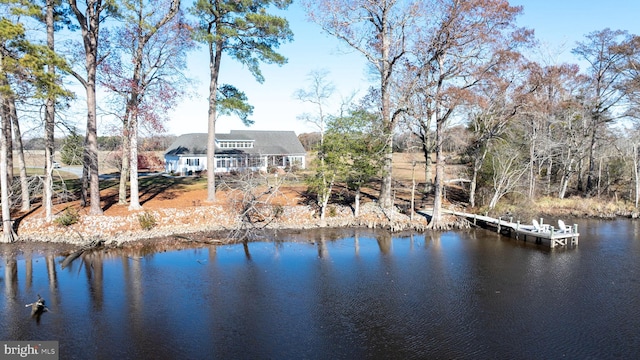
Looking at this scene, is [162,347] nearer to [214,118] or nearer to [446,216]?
[214,118]

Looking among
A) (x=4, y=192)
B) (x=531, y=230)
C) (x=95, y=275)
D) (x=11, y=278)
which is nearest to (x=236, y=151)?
(x=4, y=192)

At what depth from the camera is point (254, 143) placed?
44.4m

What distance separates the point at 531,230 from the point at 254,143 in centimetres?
3087

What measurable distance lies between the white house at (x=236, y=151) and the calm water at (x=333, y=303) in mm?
23655

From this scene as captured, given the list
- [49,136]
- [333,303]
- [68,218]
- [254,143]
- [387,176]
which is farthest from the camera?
[254,143]

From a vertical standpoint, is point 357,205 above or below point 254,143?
below

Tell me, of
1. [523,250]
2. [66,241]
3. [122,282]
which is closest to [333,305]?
[122,282]

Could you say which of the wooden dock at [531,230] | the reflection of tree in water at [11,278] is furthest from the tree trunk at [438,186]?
the reflection of tree in water at [11,278]

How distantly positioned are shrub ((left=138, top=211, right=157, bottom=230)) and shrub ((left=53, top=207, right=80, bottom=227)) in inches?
110

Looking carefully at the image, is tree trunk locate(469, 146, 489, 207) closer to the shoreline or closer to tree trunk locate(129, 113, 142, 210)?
the shoreline

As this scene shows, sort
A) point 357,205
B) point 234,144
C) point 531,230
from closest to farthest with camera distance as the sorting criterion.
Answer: point 531,230 < point 357,205 < point 234,144

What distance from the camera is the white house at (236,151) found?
40812mm

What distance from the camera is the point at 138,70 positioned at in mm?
20531

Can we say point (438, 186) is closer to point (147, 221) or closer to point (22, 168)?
point (147, 221)
